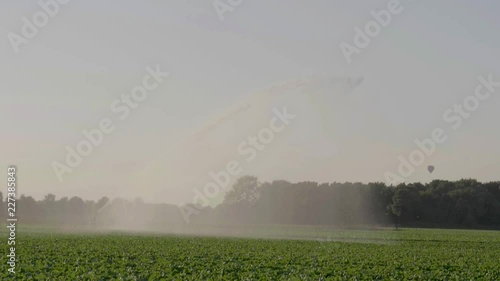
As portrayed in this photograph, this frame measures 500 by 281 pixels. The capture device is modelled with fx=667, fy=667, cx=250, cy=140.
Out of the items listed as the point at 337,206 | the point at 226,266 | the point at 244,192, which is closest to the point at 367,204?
the point at 337,206

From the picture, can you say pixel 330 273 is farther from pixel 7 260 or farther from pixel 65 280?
pixel 7 260

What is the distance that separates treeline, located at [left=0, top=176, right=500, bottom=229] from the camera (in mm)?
133625

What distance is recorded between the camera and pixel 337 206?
5453 inches

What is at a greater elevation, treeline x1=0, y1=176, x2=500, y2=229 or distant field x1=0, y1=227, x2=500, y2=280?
treeline x1=0, y1=176, x2=500, y2=229

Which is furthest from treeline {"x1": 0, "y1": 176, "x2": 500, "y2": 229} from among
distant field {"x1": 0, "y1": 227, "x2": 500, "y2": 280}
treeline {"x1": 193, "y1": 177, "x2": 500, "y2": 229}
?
distant field {"x1": 0, "y1": 227, "x2": 500, "y2": 280}

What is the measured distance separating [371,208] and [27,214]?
268 feet

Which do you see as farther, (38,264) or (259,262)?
(259,262)

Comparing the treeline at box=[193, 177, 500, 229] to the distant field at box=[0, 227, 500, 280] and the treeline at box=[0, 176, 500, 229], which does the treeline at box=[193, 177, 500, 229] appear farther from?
the distant field at box=[0, 227, 500, 280]

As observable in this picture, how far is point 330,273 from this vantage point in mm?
27719

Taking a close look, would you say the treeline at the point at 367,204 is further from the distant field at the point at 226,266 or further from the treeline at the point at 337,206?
the distant field at the point at 226,266

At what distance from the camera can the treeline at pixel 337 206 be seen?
134m

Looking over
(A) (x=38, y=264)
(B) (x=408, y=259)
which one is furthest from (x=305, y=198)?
(A) (x=38, y=264)

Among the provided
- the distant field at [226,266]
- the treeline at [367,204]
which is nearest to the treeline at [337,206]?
the treeline at [367,204]

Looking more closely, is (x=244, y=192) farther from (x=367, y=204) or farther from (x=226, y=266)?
(x=226, y=266)
